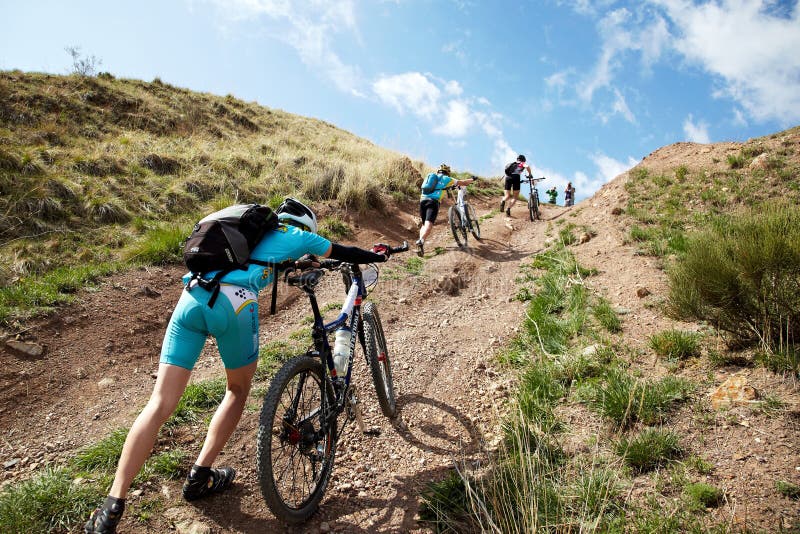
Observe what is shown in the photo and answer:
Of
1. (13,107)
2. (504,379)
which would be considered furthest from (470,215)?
(13,107)

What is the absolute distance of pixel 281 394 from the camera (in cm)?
261

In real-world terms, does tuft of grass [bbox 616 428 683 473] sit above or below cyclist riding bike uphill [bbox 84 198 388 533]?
below

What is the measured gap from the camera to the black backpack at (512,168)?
13.5m

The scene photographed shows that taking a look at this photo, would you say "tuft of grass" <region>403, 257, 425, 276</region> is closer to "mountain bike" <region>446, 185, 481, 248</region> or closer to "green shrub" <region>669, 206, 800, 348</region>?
"mountain bike" <region>446, 185, 481, 248</region>

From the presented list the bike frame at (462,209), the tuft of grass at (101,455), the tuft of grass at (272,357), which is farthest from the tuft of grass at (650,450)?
the bike frame at (462,209)

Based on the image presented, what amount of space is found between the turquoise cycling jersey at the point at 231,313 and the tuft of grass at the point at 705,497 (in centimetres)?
295

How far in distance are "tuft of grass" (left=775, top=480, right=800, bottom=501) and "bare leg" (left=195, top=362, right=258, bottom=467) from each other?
3414 mm

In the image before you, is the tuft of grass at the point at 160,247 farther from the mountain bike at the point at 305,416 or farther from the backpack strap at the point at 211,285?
the backpack strap at the point at 211,285

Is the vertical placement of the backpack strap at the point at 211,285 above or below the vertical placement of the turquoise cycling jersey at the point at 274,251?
below

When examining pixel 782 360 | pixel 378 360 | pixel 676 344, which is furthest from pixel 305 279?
pixel 782 360

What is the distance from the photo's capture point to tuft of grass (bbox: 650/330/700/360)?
4074 millimetres

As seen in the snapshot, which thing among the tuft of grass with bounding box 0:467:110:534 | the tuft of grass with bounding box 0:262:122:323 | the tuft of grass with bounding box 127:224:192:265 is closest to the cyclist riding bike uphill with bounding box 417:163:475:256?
the tuft of grass with bounding box 127:224:192:265

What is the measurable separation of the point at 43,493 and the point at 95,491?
29 cm

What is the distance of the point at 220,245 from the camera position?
2658mm
